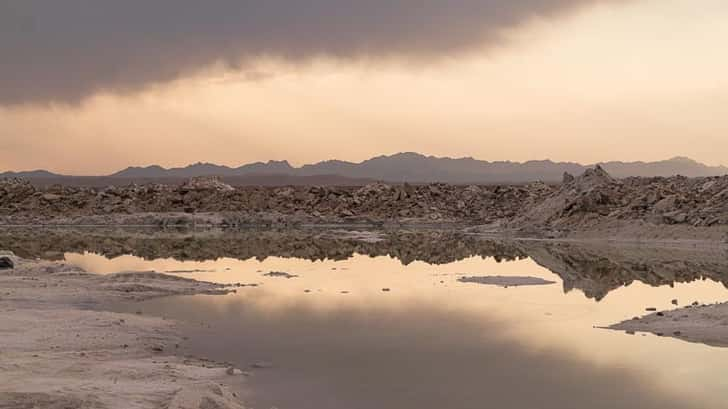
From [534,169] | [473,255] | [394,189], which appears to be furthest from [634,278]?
[534,169]

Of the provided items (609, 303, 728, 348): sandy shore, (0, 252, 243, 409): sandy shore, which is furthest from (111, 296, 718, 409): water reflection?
(609, 303, 728, 348): sandy shore

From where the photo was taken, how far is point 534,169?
7456 inches

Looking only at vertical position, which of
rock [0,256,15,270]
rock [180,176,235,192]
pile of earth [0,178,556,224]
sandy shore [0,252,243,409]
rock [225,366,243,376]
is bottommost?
rock [225,366,243,376]

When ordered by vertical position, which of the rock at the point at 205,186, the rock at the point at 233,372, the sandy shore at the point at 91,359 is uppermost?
the rock at the point at 205,186

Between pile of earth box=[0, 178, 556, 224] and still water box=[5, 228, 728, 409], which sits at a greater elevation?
pile of earth box=[0, 178, 556, 224]

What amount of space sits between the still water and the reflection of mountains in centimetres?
19

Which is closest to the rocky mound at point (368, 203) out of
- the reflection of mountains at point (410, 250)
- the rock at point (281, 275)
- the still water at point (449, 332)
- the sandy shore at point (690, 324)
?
the reflection of mountains at point (410, 250)

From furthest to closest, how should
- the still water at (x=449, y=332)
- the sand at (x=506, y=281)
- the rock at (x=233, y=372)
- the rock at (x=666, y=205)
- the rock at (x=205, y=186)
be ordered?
the rock at (x=205, y=186) < the rock at (x=666, y=205) < the sand at (x=506, y=281) < the rock at (x=233, y=372) < the still water at (x=449, y=332)

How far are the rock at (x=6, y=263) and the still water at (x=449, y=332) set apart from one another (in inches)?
85.5

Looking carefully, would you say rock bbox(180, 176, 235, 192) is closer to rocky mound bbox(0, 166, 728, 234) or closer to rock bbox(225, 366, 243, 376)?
rocky mound bbox(0, 166, 728, 234)

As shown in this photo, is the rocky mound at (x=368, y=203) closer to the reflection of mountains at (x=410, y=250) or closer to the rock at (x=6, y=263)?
the reflection of mountains at (x=410, y=250)

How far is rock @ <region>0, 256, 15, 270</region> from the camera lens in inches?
688

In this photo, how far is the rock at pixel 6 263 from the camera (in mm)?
17469

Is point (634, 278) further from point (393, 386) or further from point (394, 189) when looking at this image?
point (394, 189)
